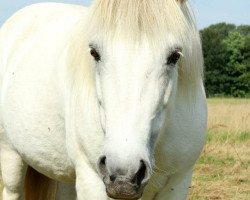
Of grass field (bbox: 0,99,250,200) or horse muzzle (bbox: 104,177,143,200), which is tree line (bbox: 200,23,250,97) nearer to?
grass field (bbox: 0,99,250,200)

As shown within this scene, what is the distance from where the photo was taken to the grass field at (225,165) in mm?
5711

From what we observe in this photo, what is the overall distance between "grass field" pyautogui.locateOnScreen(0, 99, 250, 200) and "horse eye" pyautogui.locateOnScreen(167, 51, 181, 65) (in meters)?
3.17

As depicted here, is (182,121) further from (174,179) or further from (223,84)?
(223,84)

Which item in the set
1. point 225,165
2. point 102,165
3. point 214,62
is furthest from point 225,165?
point 214,62

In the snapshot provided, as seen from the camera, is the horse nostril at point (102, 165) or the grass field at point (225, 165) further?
the grass field at point (225, 165)

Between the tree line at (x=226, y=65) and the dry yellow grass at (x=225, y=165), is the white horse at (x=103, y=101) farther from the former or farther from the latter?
the tree line at (x=226, y=65)

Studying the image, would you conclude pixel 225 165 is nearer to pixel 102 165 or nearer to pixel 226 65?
pixel 102 165

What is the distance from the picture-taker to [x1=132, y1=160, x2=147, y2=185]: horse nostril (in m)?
2.19

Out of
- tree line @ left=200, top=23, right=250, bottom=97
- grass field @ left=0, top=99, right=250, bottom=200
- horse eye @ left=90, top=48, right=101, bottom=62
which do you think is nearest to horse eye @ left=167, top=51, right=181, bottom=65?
horse eye @ left=90, top=48, right=101, bottom=62

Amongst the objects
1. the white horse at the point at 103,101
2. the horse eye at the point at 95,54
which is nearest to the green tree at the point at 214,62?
the white horse at the point at 103,101

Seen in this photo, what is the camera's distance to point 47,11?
3988 millimetres

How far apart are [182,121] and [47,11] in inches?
62.5

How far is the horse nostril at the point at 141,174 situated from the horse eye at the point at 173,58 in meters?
0.46

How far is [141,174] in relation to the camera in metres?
2.22
